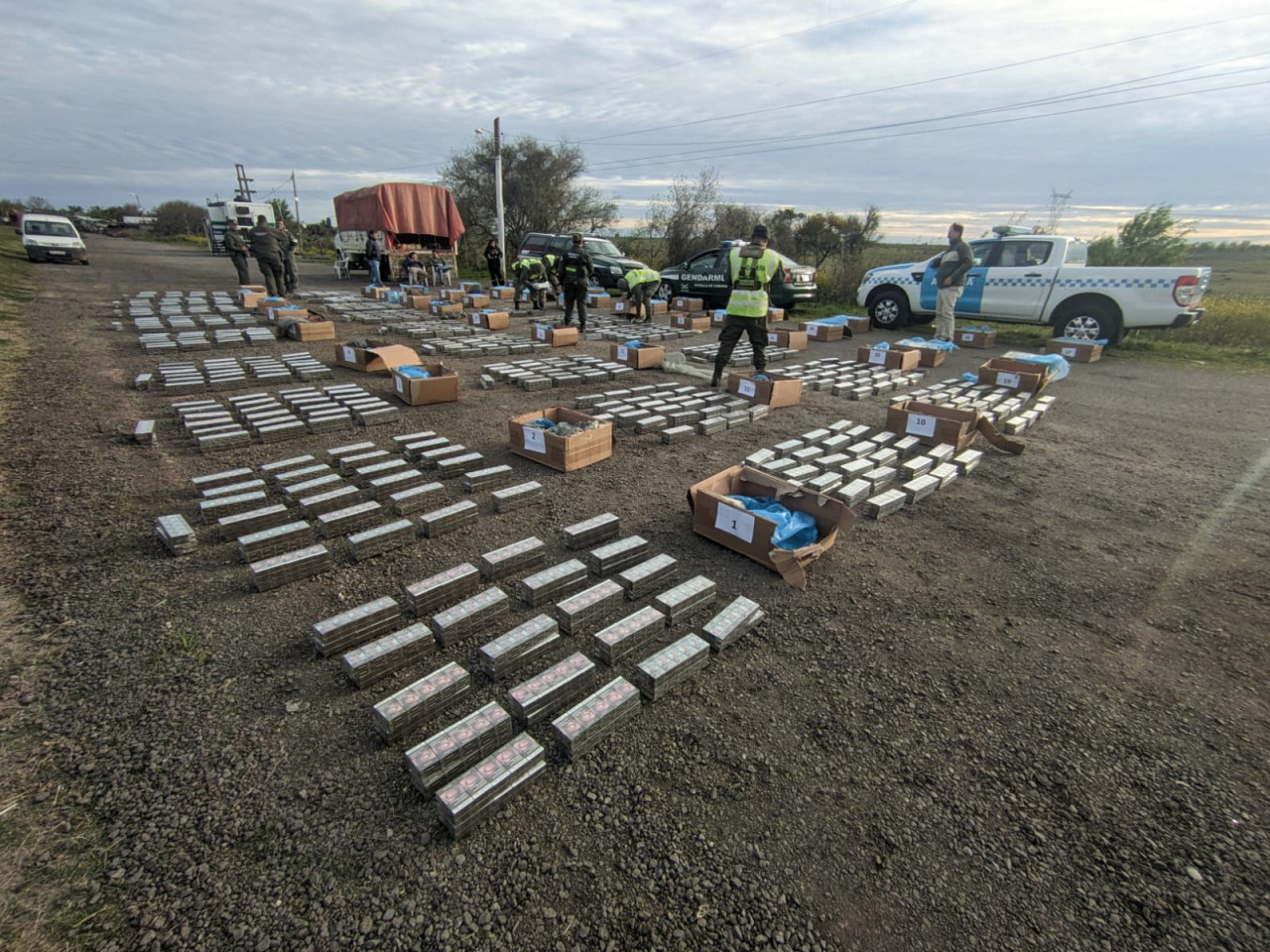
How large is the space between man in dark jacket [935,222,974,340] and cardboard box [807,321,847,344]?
1752 mm

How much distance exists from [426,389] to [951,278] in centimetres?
904

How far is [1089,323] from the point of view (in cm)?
999

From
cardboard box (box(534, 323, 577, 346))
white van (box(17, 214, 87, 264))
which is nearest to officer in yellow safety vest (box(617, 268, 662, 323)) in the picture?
cardboard box (box(534, 323, 577, 346))

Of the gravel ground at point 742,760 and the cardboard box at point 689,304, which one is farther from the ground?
the cardboard box at point 689,304

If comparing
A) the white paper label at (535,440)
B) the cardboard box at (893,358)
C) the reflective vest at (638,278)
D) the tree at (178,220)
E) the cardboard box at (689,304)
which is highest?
the tree at (178,220)

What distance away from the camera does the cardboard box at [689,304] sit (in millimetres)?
13461

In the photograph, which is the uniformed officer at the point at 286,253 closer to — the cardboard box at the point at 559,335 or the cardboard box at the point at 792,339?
the cardboard box at the point at 559,335

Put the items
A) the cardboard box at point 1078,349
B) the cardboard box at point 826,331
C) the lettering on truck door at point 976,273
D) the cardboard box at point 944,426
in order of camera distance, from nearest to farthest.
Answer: the cardboard box at point 944,426 → the cardboard box at point 1078,349 → the lettering on truck door at point 976,273 → the cardboard box at point 826,331

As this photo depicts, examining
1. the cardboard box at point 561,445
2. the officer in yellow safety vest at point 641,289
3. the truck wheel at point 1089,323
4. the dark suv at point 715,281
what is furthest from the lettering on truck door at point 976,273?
the cardboard box at point 561,445

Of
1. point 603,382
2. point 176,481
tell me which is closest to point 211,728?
point 176,481

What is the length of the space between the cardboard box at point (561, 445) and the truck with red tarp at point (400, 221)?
15.9 metres

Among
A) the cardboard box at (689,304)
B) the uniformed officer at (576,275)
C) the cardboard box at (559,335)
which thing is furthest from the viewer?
the cardboard box at (689,304)

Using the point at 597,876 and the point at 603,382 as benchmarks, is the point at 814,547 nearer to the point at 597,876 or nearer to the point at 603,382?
the point at 597,876

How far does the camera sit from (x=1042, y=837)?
1.95 metres
